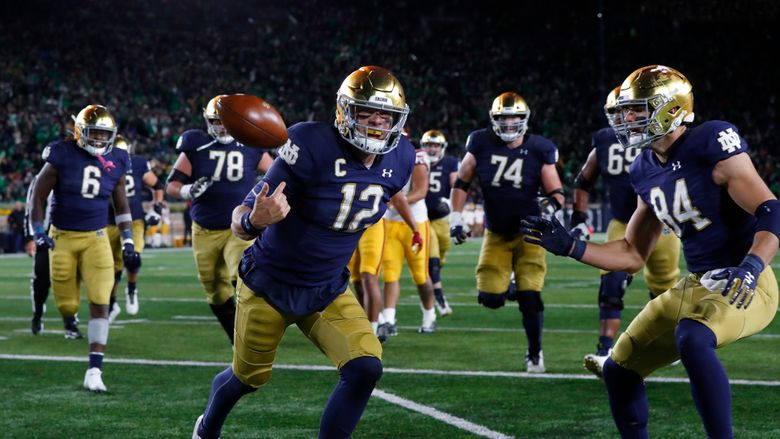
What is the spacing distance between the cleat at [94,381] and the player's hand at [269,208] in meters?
2.64

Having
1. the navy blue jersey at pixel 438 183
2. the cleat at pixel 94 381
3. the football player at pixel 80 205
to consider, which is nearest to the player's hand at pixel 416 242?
the navy blue jersey at pixel 438 183

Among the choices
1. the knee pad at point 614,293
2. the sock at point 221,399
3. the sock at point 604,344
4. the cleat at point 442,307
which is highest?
the sock at point 221,399

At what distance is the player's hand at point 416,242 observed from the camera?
827 centimetres

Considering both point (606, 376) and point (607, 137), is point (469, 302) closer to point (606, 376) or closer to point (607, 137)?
point (607, 137)

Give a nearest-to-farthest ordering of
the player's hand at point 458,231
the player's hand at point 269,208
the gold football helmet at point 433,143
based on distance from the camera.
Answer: the player's hand at point 269,208
the player's hand at point 458,231
the gold football helmet at point 433,143

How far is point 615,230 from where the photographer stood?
698cm

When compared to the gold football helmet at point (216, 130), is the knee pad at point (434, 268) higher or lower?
lower

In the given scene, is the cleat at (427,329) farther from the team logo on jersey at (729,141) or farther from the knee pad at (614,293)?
the team logo on jersey at (729,141)

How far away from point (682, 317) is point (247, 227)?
4.87 ft

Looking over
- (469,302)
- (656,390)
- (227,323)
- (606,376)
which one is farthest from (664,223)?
(469,302)

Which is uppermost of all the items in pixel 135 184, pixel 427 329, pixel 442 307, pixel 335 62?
pixel 135 184

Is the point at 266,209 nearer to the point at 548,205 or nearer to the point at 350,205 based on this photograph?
the point at 350,205

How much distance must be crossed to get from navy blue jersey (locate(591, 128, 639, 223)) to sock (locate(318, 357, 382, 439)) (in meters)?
3.46

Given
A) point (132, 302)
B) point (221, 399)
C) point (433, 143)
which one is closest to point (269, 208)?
point (221, 399)
